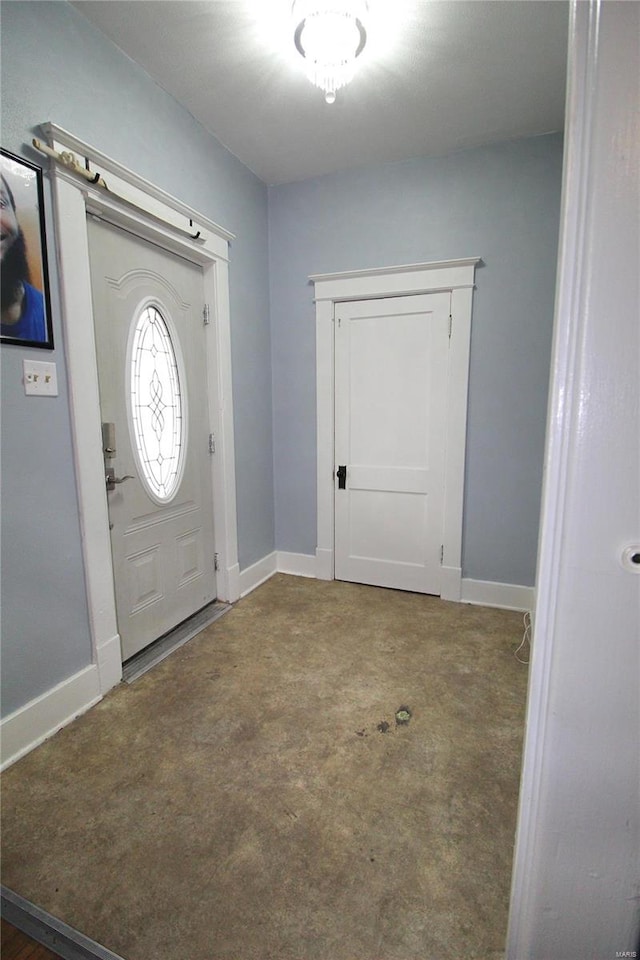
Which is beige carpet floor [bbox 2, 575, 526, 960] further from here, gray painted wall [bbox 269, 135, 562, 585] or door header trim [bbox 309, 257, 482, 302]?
door header trim [bbox 309, 257, 482, 302]

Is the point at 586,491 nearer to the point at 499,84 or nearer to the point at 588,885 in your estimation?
the point at 588,885

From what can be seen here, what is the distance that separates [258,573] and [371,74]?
296 cm

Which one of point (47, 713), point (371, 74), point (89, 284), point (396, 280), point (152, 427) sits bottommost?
point (47, 713)

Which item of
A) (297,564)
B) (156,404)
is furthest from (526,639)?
(156,404)

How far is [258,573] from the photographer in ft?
10.7

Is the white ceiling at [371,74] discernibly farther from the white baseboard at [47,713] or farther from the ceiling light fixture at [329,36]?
the white baseboard at [47,713]

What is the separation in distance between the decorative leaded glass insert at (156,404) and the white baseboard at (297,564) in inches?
50.0

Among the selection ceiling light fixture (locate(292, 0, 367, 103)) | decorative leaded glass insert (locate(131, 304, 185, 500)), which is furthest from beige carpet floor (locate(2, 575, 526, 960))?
ceiling light fixture (locate(292, 0, 367, 103))

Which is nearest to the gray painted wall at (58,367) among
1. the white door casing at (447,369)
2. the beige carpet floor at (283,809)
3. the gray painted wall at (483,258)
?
the beige carpet floor at (283,809)

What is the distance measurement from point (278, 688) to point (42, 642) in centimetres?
103

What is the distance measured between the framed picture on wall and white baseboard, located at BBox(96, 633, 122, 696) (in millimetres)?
1331

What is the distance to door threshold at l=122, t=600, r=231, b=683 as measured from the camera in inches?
86.5

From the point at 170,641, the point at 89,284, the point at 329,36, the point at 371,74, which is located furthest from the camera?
the point at 170,641

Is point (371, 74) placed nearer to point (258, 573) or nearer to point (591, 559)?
point (591, 559)
